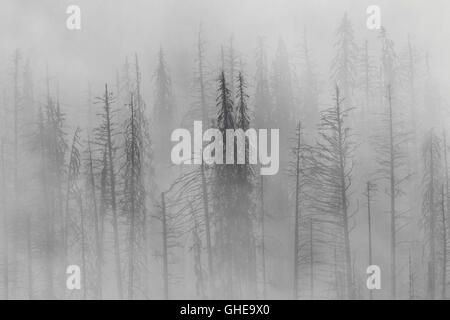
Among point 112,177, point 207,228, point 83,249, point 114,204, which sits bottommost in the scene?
point 83,249

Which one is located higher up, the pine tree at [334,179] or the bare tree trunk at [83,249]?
the pine tree at [334,179]

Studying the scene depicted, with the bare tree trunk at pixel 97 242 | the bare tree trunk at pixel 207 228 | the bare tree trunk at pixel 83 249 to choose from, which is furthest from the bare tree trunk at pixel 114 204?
the bare tree trunk at pixel 207 228

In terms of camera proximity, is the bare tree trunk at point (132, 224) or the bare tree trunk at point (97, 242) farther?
the bare tree trunk at point (97, 242)

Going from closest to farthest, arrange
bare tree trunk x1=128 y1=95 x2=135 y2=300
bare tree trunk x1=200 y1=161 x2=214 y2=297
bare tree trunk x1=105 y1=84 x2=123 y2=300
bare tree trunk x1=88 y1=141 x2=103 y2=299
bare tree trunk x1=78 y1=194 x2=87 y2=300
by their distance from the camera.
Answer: bare tree trunk x1=200 y1=161 x2=214 y2=297, bare tree trunk x1=128 y1=95 x2=135 y2=300, bare tree trunk x1=105 y1=84 x2=123 y2=300, bare tree trunk x1=88 y1=141 x2=103 y2=299, bare tree trunk x1=78 y1=194 x2=87 y2=300

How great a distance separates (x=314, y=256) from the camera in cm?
2769

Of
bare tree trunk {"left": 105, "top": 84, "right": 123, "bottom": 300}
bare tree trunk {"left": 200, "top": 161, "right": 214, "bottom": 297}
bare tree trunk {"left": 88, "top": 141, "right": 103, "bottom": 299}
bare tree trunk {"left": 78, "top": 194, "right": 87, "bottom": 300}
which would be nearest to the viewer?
bare tree trunk {"left": 200, "top": 161, "right": 214, "bottom": 297}

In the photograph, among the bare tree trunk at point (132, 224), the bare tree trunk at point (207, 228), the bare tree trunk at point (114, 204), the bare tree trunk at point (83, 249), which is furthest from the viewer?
the bare tree trunk at point (83, 249)

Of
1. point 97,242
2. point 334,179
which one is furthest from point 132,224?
point 334,179

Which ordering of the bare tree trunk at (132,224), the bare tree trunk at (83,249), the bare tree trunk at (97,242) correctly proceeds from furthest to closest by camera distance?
the bare tree trunk at (83,249)
the bare tree trunk at (97,242)
the bare tree trunk at (132,224)

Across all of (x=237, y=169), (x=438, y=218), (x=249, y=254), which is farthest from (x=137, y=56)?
(x=438, y=218)

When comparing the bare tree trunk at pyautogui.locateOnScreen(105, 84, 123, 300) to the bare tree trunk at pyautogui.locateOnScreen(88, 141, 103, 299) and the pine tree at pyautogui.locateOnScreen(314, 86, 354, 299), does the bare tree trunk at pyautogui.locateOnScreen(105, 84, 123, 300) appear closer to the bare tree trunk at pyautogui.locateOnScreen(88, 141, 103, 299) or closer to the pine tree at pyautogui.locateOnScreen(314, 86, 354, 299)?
the bare tree trunk at pyautogui.locateOnScreen(88, 141, 103, 299)

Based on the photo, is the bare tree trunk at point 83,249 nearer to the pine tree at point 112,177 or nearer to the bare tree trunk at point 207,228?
the pine tree at point 112,177

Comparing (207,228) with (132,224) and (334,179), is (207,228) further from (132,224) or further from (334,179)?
(334,179)

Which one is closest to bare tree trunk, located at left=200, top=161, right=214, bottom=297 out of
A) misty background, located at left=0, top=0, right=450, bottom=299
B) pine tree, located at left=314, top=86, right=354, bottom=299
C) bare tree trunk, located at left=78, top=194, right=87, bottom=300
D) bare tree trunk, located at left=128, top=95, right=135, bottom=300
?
misty background, located at left=0, top=0, right=450, bottom=299
